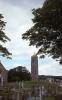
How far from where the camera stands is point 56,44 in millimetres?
28297

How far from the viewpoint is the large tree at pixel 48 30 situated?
1018 inches

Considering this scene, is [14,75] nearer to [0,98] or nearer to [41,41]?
[0,98]

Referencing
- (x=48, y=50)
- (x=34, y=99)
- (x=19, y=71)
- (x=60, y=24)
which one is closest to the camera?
(x=60, y=24)

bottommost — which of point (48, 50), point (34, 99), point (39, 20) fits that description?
point (34, 99)

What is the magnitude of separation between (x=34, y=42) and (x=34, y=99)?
16885 millimetres

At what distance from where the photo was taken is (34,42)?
29688mm

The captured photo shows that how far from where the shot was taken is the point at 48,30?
28.0 m

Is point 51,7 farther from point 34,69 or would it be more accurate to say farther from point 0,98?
point 34,69

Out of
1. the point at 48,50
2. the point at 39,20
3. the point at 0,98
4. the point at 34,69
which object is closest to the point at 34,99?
the point at 0,98

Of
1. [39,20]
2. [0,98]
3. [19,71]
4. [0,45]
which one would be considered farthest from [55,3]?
[19,71]

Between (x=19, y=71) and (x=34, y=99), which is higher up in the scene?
(x=19, y=71)

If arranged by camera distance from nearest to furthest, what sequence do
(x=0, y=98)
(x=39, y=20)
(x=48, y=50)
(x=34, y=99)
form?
(x=39, y=20), (x=48, y=50), (x=0, y=98), (x=34, y=99)

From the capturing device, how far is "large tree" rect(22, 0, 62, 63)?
25.9m

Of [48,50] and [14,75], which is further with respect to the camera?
[14,75]
